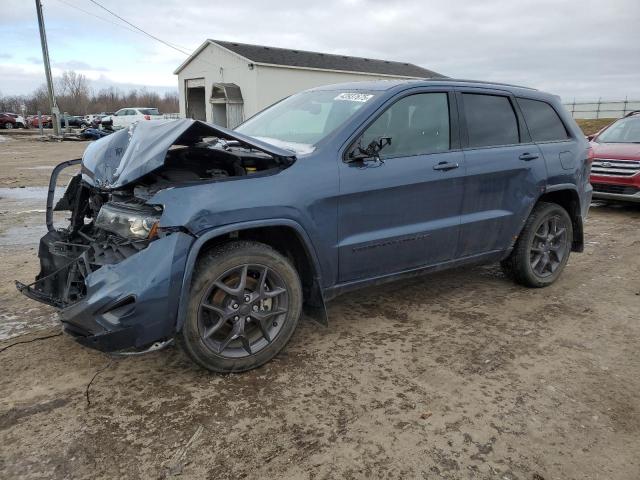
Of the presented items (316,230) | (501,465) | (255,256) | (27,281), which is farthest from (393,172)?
(27,281)

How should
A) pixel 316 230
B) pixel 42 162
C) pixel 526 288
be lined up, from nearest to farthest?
pixel 316 230 → pixel 526 288 → pixel 42 162

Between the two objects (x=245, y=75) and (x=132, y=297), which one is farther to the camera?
(x=245, y=75)

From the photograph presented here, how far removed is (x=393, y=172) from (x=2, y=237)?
5322 mm

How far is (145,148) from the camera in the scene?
9.86 ft

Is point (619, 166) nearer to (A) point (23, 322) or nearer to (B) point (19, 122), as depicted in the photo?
(A) point (23, 322)

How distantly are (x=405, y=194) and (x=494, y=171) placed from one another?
102 cm

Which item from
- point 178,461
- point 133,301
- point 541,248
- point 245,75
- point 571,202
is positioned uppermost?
point 245,75

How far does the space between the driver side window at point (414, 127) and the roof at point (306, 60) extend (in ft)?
68.0

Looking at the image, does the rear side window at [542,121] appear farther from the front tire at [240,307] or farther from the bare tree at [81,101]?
the bare tree at [81,101]

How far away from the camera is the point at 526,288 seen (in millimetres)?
4883

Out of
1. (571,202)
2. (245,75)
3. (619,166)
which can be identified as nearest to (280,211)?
(571,202)

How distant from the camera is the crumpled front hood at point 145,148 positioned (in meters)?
2.93

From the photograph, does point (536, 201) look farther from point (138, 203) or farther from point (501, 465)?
point (138, 203)

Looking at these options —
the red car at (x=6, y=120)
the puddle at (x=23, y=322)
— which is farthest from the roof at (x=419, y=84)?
the red car at (x=6, y=120)
